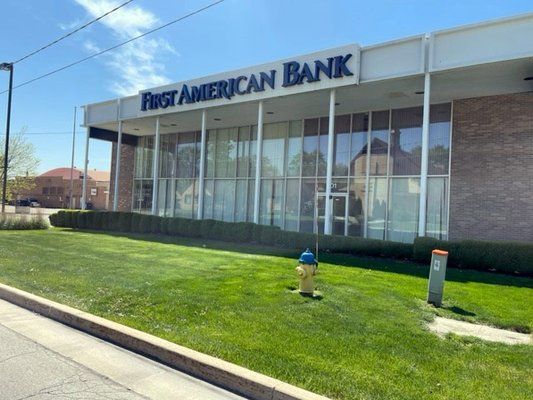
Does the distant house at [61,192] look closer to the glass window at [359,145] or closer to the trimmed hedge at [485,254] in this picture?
the glass window at [359,145]

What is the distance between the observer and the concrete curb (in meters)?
4.09

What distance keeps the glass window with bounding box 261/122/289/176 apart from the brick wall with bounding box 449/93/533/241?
28.2ft

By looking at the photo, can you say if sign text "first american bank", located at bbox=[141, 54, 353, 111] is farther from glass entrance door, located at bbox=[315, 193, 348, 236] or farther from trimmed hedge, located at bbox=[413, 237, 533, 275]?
trimmed hedge, located at bbox=[413, 237, 533, 275]

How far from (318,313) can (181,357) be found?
2440 mm

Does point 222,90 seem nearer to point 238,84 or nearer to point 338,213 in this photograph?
point 238,84

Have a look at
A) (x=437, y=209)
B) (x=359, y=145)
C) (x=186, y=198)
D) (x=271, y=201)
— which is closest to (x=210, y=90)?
(x=271, y=201)

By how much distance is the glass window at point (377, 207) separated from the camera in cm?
1919

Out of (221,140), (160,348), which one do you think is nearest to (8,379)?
(160,348)

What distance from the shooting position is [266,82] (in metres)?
18.4

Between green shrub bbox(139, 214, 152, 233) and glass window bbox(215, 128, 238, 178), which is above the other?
glass window bbox(215, 128, 238, 178)

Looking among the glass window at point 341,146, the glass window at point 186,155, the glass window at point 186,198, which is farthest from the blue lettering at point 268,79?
the glass window at point 186,155

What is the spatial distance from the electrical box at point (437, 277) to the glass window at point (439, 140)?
10919 millimetres

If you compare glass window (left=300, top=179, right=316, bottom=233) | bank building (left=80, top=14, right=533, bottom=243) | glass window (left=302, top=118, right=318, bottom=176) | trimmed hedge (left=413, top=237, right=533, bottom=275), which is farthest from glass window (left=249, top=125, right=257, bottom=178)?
trimmed hedge (left=413, top=237, right=533, bottom=275)

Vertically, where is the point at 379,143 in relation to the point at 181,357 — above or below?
above
